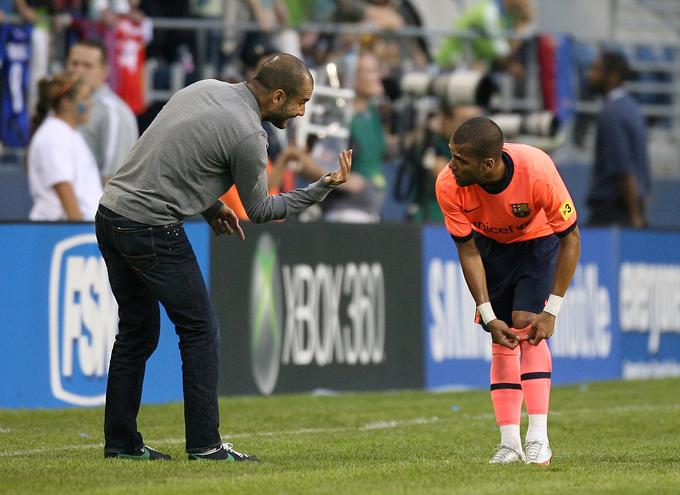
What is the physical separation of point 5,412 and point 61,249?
1.31 metres

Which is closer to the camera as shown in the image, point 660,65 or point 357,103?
point 357,103

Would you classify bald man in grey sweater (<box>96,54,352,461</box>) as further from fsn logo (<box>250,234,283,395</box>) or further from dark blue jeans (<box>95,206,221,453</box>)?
fsn logo (<box>250,234,283,395</box>)

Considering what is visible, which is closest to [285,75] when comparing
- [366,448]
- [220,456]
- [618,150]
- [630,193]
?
[220,456]

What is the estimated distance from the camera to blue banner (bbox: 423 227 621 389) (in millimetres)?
13602

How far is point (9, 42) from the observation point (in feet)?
45.1

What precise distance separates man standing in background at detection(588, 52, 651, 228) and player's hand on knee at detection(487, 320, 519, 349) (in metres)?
7.94

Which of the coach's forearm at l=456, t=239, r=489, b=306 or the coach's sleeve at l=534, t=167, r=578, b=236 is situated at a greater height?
the coach's sleeve at l=534, t=167, r=578, b=236

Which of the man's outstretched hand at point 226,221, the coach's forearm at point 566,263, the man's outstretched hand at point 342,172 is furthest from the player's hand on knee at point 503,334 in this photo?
the man's outstretched hand at point 226,221

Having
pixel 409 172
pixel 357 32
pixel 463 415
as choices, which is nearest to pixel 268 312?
pixel 463 415

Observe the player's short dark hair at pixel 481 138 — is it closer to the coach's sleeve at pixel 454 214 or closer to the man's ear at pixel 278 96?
the coach's sleeve at pixel 454 214

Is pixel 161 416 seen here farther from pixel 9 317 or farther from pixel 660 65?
pixel 660 65

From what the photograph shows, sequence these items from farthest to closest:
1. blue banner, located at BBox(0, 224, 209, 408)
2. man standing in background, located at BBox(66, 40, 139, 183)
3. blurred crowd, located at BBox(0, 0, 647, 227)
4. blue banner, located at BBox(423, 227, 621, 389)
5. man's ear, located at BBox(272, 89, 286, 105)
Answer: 1. blue banner, located at BBox(423, 227, 621, 389)
2. man standing in background, located at BBox(66, 40, 139, 183)
3. blurred crowd, located at BBox(0, 0, 647, 227)
4. blue banner, located at BBox(0, 224, 209, 408)
5. man's ear, located at BBox(272, 89, 286, 105)

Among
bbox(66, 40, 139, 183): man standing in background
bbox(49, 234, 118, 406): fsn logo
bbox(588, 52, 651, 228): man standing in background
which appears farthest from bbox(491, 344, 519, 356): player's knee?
bbox(588, 52, 651, 228): man standing in background

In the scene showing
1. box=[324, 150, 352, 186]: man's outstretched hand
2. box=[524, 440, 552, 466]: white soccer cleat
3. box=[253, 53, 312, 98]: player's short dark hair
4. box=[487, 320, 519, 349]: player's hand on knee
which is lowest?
box=[524, 440, 552, 466]: white soccer cleat
